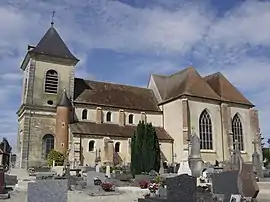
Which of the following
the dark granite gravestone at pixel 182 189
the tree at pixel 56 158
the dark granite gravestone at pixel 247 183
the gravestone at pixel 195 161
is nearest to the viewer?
the dark granite gravestone at pixel 182 189

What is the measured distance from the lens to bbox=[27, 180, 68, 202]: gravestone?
22.9 feet

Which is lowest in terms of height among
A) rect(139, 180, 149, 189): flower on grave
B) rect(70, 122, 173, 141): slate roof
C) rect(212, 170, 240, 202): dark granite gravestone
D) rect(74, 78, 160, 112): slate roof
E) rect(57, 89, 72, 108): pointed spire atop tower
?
rect(139, 180, 149, 189): flower on grave

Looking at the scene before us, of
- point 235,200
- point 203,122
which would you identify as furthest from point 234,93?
point 235,200

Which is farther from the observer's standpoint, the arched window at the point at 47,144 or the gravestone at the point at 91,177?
the arched window at the point at 47,144

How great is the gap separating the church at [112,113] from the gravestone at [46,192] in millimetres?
21659

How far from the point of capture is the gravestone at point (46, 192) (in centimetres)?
699

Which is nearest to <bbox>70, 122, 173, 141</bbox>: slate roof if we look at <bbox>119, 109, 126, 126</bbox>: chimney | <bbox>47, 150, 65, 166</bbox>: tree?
<bbox>119, 109, 126, 126</bbox>: chimney

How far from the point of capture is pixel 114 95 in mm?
35875

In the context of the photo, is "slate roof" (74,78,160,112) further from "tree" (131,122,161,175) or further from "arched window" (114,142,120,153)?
"tree" (131,122,161,175)

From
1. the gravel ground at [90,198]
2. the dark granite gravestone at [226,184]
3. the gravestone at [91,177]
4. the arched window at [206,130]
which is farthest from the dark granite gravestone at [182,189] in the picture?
the arched window at [206,130]

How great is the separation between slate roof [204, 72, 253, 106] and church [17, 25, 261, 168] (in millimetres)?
140

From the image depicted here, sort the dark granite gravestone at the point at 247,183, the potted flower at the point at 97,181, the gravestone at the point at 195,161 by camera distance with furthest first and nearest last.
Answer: the gravestone at the point at 195,161
the potted flower at the point at 97,181
the dark granite gravestone at the point at 247,183

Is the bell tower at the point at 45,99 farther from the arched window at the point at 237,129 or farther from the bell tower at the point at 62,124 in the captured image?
the arched window at the point at 237,129

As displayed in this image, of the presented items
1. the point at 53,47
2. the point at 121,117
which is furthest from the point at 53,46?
the point at 121,117
